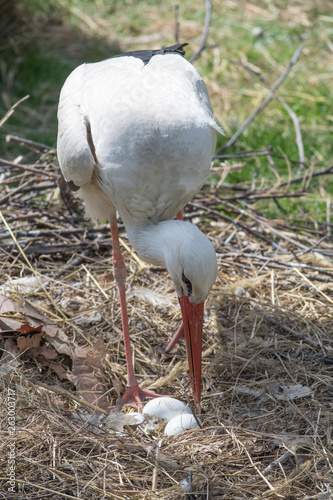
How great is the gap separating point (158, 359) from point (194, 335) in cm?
84

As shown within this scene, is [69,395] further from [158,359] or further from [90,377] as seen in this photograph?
[158,359]

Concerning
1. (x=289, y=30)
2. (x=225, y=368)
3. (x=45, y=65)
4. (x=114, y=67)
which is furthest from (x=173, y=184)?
(x=289, y=30)

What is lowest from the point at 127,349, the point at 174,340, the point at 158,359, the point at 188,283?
the point at 158,359

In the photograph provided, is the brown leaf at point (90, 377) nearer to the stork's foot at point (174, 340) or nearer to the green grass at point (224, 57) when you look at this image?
the stork's foot at point (174, 340)

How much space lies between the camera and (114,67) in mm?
3875

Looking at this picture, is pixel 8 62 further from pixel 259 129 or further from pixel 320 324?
pixel 320 324

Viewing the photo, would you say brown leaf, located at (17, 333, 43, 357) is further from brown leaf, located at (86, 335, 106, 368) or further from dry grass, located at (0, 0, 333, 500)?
brown leaf, located at (86, 335, 106, 368)

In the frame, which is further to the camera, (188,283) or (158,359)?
(158,359)

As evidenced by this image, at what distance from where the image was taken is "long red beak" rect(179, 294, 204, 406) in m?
3.27

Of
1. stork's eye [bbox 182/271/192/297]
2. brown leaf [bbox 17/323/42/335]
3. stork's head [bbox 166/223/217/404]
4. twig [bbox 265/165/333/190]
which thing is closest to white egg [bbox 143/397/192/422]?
stork's head [bbox 166/223/217/404]

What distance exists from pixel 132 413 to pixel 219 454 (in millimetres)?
647

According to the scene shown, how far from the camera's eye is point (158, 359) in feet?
13.5

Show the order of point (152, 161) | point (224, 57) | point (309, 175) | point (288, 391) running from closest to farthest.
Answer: point (152, 161) < point (288, 391) < point (309, 175) < point (224, 57)

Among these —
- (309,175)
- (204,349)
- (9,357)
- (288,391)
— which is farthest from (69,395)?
(309,175)
